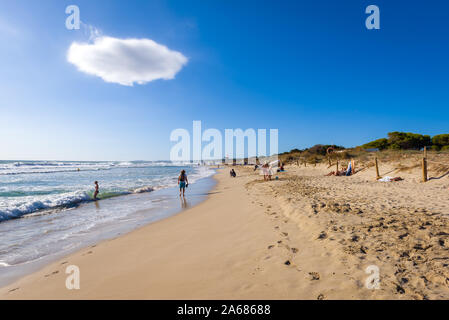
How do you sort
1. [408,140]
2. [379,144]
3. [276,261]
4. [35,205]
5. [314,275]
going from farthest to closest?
1. [379,144]
2. [408,140]
3. [35,205]
4. [276,261]
5. [314,275]

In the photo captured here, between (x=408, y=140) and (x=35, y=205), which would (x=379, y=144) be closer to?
(x=408, y=140)

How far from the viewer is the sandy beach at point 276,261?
9.07 feet

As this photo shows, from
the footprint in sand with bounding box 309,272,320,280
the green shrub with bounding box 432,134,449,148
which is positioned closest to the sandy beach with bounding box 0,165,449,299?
the footprint in sand with bounding box 309,272,320,280

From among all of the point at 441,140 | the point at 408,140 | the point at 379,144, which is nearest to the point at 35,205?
the point at 408,140

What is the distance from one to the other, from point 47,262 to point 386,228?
7.92 m

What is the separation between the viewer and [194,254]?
4.30 metres

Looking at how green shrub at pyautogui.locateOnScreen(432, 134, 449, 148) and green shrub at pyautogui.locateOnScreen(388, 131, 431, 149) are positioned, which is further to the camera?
green shrub at pyautogui.locateOnScreen(388, 131, 431, 149)

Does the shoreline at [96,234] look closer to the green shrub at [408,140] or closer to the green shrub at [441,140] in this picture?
the green shrub at [408,140]

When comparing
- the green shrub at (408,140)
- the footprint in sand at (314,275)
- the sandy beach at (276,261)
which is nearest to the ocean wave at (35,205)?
the sandy beach at (276,261)

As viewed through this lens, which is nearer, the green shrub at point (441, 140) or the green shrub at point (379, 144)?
the green shrub at point (441, 140)

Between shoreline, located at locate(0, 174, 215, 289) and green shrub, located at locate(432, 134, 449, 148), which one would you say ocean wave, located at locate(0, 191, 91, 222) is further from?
green shrub, located at locate(432, 134, 449, 148)

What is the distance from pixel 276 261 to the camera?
3572 millimetres

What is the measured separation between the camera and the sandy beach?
2.77m
